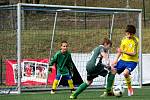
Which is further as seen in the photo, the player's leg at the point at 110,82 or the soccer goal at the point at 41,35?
the soccer goal at the point at 41,35

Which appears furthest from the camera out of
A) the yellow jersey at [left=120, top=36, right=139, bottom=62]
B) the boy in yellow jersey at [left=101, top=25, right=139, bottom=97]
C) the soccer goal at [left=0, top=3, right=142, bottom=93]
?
the soccer goal at [left=0, top=3, right=142, bottom=93]

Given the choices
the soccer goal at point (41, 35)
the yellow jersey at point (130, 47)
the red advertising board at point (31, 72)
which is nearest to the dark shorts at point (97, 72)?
the yellow jersey at point (130, 47)

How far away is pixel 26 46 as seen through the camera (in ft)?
80.5

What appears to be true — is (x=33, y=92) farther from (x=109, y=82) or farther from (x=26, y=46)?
(x=26, y=46)

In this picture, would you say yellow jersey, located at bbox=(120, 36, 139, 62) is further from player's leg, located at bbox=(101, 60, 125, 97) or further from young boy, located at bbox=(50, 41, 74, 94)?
young boy, located at bbox=(50, 41, 74, 94)

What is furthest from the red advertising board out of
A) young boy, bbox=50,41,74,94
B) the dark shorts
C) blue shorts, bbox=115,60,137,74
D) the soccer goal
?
the dark shorts

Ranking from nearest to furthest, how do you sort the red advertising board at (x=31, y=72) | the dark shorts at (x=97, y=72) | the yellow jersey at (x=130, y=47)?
the dark shorts at (x=97, y=72)
the yellow jersey at (x=130, y=47)
the red advertising board at (x=31, y=72)

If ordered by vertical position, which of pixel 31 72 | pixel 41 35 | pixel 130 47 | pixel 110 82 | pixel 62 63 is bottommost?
pixel 31 72

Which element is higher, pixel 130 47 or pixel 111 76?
pixel 130 47

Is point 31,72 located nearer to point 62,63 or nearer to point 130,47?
point 62,63

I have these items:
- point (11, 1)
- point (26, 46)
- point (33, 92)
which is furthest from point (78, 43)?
point (11, 1)

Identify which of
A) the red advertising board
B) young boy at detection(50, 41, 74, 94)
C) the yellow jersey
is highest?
the yellow jersey

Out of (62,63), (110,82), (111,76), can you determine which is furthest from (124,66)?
(62,63)

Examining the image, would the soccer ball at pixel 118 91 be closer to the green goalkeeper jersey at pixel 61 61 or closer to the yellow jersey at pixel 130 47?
the yellow jersey at pixel 130 47
